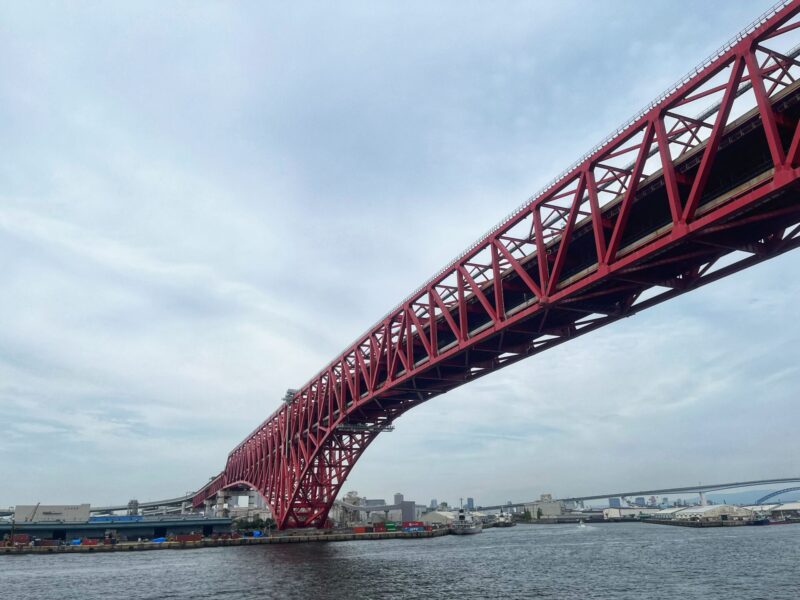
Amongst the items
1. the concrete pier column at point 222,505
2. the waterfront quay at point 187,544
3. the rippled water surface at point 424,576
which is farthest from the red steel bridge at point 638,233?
the concrete pier column at point 222,505

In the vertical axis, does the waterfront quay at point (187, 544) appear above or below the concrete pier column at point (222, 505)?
below

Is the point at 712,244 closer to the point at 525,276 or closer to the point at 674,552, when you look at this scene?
the point at 525,276

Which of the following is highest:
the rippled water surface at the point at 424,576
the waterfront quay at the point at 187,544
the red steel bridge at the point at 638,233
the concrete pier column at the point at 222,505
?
the red steel bridge at the point at 638,233

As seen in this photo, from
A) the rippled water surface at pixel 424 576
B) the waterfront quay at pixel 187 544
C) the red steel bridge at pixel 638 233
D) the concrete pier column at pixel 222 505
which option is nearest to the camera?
the red steel bridge at pixel 638 233

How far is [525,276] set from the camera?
108ft

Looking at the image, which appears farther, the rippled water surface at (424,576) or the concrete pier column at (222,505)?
the concrete pier column at (222,505)

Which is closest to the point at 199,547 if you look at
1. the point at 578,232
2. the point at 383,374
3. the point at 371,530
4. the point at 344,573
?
the point at 371,530

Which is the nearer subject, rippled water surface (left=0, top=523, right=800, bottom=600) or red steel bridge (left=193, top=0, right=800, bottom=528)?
red steel bridge (left=193, top=0, right=800, bottom=528)

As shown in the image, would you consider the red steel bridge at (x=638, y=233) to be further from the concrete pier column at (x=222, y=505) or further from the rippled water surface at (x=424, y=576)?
the concrete pier column at (x=222, y=505)

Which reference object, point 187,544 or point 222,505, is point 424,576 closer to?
point 187,544

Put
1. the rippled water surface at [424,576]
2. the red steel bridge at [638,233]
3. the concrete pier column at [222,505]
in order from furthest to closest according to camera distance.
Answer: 1. the concrete pier column at [222,505]
2. the rippled water surface at [424,576]
3. the red steel bridge at [638,233]

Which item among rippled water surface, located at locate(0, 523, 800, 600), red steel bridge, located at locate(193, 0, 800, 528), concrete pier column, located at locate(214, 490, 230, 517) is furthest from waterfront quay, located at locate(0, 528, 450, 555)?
concrete pier column, located at locate(214, 490, 230, 517)

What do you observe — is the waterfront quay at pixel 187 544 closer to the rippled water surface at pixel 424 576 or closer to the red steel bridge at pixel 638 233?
the rippled water surface at pixel 424 576

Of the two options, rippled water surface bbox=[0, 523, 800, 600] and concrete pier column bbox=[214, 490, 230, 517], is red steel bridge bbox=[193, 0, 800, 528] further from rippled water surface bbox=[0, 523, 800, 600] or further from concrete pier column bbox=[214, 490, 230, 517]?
concrete pier column bbox=[214, 490, 230, 517]
